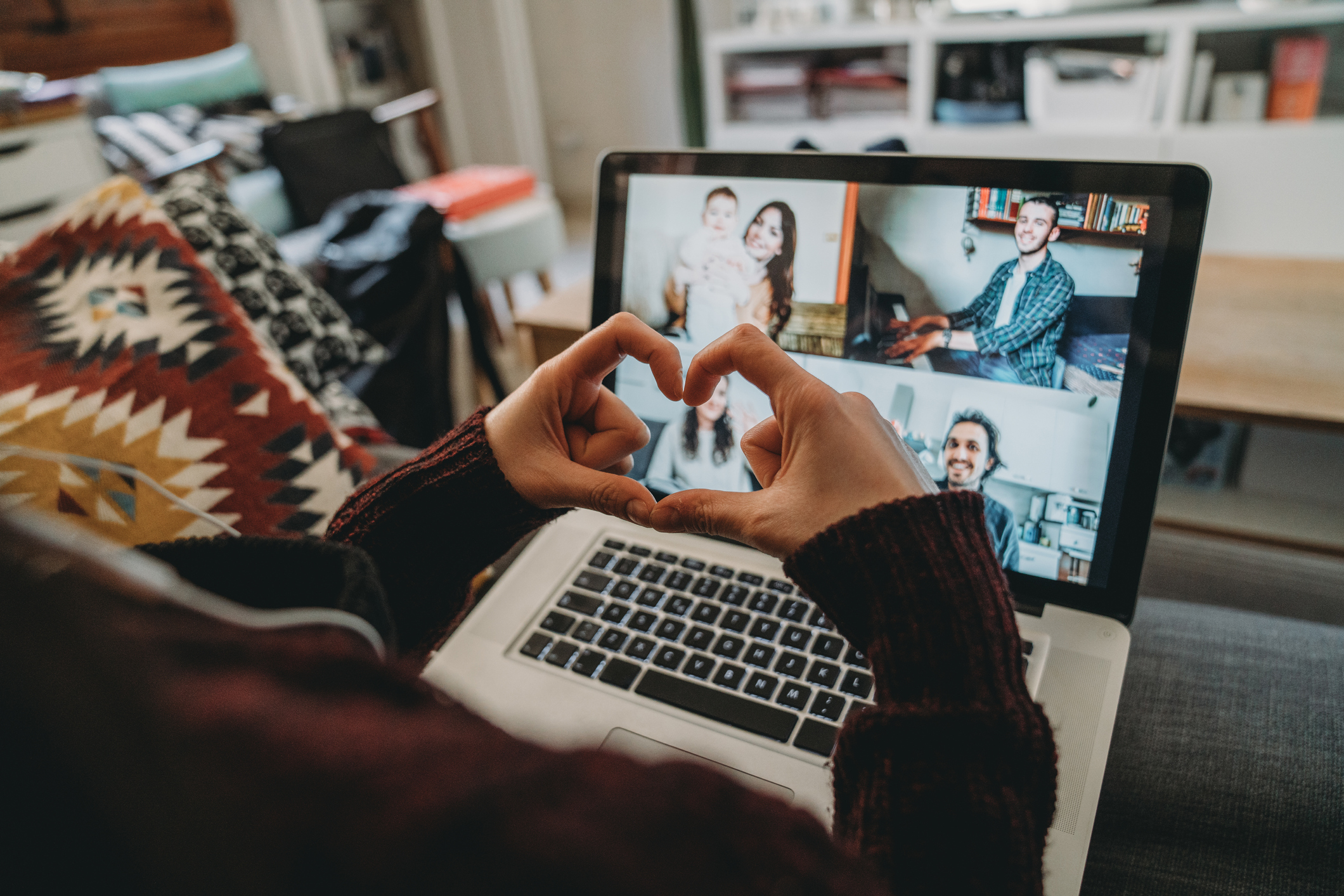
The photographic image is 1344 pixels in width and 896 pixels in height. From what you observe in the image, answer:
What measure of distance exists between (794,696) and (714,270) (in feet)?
1.17

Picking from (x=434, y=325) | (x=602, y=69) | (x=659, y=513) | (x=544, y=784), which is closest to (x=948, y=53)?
(x=602, y=69)

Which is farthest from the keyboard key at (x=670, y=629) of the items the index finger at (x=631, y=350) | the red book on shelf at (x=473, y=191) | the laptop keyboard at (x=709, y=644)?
the red book on shelf at (x=473, y=191)

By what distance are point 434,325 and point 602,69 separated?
2952mm

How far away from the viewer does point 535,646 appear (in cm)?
63

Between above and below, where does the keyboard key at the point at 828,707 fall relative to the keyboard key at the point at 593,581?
below

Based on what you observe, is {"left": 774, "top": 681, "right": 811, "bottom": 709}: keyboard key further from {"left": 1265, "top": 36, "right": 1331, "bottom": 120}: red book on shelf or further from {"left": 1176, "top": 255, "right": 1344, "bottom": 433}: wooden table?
{"left": 1265, "top": 36, "right": 1331, "bottom": 120}: red book on shelf

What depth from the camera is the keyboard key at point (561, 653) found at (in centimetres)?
62

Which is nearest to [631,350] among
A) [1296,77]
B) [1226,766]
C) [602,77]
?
[1226,766]

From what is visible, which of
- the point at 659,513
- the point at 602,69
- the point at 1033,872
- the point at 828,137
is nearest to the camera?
the point at 1033,872

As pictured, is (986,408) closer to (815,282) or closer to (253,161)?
(815,282)

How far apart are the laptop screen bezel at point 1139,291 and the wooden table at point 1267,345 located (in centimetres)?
41

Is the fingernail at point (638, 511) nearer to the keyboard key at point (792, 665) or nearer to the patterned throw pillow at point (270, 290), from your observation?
the keyboard key at point (792, 665)

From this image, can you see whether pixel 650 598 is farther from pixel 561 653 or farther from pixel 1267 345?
pixel 1267 345

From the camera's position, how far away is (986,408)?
22.8 inches
